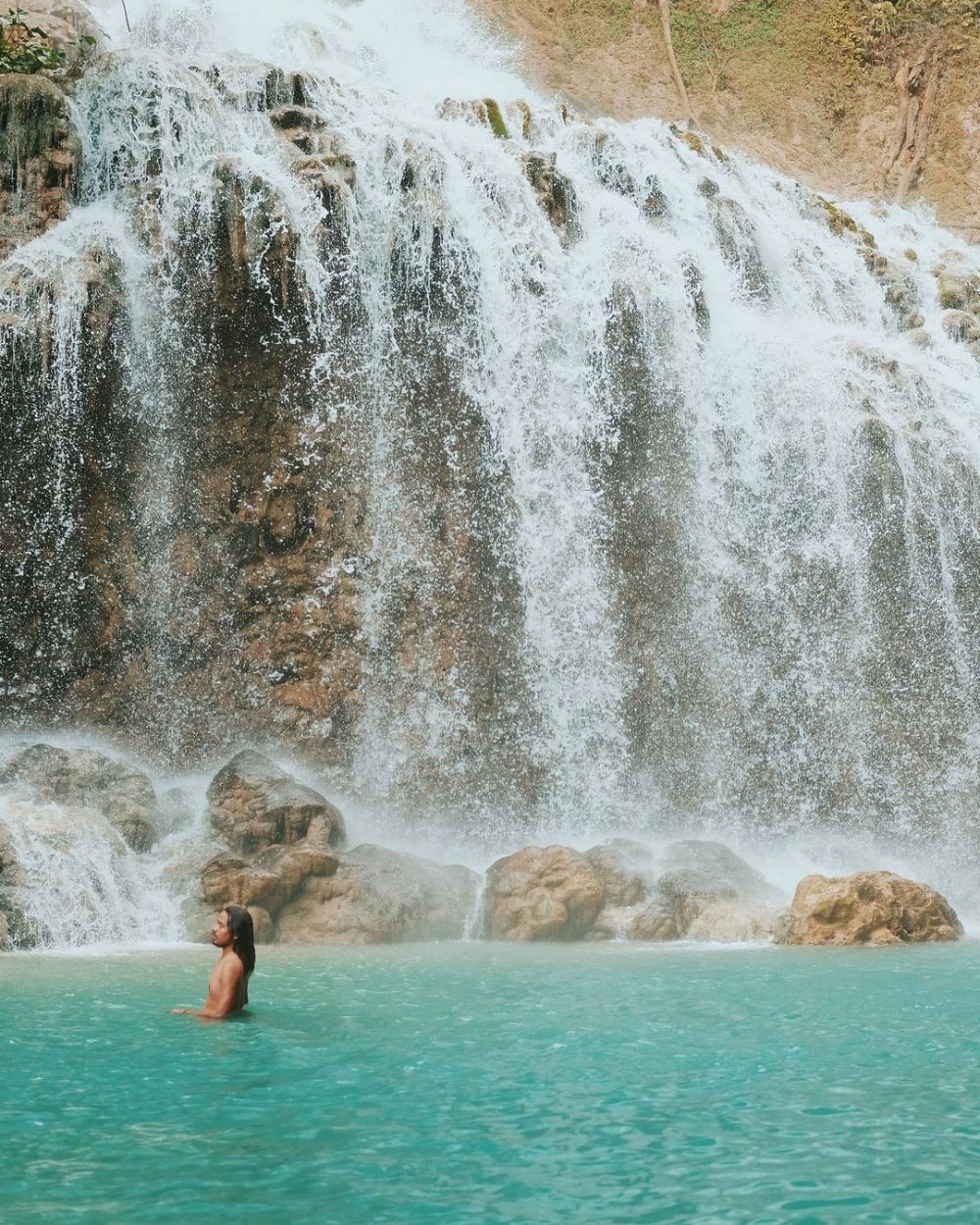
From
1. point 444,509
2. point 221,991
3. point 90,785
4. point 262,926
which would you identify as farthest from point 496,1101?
point 444,509

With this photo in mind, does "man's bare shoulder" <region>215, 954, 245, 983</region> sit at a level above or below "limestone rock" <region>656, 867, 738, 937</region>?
below

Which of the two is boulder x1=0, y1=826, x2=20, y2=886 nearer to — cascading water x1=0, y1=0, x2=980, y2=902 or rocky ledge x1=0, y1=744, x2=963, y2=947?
rocky ledge x1=0, y1=744, x2=963, y2=947

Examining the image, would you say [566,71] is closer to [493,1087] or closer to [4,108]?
[4,108]

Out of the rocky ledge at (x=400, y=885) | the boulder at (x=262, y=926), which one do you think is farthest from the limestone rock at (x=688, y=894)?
the boulder at (x=262, y=926)

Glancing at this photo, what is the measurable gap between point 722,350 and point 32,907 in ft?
46.3

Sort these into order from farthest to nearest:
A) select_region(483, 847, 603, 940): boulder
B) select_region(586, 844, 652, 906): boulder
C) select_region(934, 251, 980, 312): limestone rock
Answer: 1. select_region(934, 251, 980, 312): limestone rock
2. select_region(586, 844, 652, 906): boulder
3. select_region(483, 847, 603, 940): boulder

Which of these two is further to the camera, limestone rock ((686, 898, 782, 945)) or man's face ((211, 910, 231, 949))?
limestone rock ((686, 898, 782, 945))

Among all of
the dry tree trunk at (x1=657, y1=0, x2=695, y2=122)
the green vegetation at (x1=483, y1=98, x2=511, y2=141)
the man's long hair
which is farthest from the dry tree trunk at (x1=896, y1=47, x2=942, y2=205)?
the man's long hair

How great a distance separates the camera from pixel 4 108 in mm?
19156

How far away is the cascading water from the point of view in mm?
17875

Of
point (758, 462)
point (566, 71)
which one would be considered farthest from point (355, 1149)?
point (566, 71)

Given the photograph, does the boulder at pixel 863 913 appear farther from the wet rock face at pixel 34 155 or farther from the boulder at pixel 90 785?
the wet rock face at pixel 34 155

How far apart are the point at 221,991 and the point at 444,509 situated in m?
11.2

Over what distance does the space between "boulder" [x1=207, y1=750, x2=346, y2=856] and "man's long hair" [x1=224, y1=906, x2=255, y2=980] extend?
218 inches
